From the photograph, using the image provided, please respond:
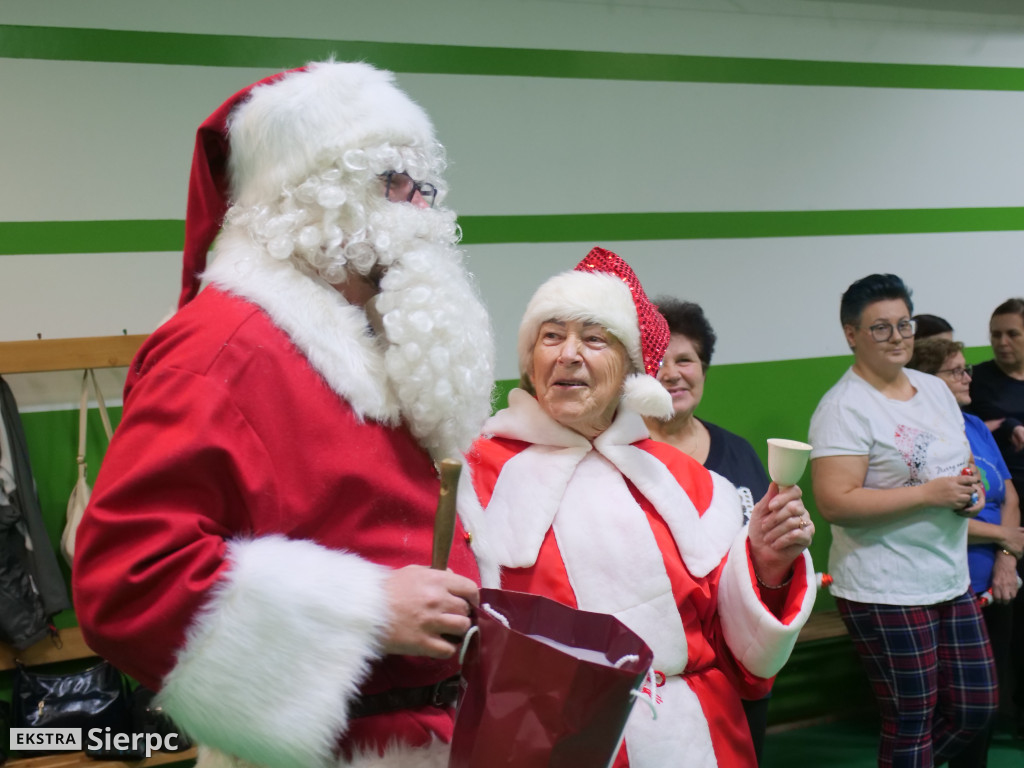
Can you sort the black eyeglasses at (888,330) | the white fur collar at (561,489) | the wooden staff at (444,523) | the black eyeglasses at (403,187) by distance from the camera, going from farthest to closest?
the black eyeglasses at (888,330) → the white fur collar at (561,489) → the black eyeglasses at (403,187) → the wooden staff at (444,523)

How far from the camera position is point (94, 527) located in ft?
3.51

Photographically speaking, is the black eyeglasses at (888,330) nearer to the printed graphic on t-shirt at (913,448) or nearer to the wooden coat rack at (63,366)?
the printed graphic on t-shirt at (913,448)

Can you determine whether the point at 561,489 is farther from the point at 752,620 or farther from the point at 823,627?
the point at 823,627

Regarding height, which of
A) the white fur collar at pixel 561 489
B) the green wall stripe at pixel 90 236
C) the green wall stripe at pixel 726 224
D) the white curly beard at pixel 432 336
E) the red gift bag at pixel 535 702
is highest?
the green wall stripe at pixel 726 224

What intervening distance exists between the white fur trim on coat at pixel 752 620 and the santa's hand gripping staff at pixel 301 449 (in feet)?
1.95

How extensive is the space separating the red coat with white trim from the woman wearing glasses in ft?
9.26

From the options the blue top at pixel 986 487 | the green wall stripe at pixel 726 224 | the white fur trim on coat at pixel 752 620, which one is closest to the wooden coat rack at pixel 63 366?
the green wall stripe at pixel 726 224

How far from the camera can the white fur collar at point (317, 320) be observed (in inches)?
49.3

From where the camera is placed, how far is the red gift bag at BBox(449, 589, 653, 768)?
1.06m

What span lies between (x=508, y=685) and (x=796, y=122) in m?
3.44

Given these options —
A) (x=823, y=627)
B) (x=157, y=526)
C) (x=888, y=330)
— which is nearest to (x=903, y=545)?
(x=888, y=330)

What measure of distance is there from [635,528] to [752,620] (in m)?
0.29

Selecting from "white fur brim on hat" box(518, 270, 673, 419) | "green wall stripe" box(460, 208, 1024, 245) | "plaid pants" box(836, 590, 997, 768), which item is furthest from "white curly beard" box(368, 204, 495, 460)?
"plaid pants" box(836, 590, 997, 768)

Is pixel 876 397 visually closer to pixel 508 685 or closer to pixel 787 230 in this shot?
pixel 787 230
